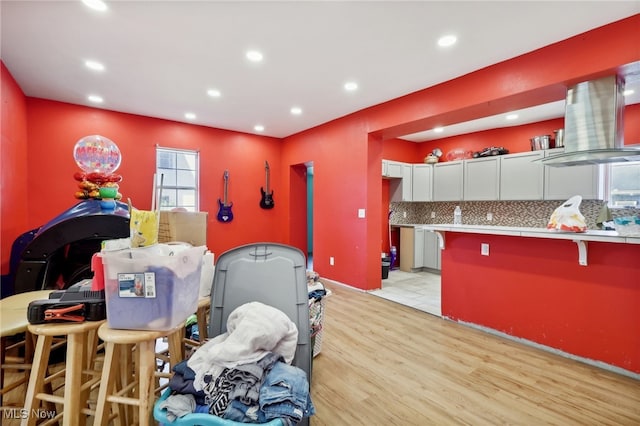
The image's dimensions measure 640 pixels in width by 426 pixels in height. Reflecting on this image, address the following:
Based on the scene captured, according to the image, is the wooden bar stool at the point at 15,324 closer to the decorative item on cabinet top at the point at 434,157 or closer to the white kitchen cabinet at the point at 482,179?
the white kitchen cabinet at the point at 482,179

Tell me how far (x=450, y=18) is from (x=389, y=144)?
144 inches

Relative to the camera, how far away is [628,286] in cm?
218

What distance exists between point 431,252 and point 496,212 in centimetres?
135

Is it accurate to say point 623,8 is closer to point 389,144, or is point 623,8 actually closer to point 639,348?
point 639,348

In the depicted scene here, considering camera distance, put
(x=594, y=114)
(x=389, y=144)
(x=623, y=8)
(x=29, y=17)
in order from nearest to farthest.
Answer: (x=623, y=8) → (x=29, y=17) → (x=594, y=114) → (x=389, y=144)

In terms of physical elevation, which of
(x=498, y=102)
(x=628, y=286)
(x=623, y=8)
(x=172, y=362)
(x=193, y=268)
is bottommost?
(x=172, y=362)

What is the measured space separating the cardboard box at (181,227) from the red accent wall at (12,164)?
1757 millimetres

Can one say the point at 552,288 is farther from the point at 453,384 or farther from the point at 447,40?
the point at 447,40

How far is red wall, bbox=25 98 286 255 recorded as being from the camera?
381cm

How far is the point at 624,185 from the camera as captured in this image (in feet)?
12.9

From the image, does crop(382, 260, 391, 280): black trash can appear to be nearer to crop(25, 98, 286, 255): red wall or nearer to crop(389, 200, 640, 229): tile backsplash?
crop(389, 200, 640, 229): tile backsplash

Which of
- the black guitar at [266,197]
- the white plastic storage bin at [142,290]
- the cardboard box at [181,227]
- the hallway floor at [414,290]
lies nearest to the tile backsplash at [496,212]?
the hallway floor at [414,290]

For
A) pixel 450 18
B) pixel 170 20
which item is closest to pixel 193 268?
pixel 170 20

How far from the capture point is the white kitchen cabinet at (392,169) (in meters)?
5.43
